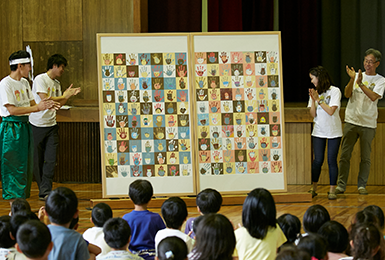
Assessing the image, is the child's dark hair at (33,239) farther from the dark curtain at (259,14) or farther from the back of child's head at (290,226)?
the dark curtain at (259,14)

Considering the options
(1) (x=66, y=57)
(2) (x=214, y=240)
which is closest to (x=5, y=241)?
(2) (x=214, y=240)

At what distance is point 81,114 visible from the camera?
201 inches

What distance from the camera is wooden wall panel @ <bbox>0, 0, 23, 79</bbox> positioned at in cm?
542

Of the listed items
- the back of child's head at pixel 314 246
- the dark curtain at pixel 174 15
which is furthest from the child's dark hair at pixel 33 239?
the dark curtain at pixel 174 15

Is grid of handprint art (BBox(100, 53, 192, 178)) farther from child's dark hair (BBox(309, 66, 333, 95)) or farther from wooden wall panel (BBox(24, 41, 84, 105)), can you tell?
wooden wall panel (BBox(24, 41, 84, 105))

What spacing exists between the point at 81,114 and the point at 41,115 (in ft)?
2.36

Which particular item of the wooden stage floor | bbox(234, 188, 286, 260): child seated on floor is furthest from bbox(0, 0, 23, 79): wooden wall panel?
bbox(234, 188, 286, 260): child seated on floor

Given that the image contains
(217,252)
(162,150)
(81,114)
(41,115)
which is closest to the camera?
(217,252)

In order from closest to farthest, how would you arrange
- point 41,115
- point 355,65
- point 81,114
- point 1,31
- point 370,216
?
1. point 370,216
2. point 41,115
3. point 81,114
4. point 1,31
5. point 355,65

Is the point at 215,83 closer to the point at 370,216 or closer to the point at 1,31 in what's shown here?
the point at 370,216

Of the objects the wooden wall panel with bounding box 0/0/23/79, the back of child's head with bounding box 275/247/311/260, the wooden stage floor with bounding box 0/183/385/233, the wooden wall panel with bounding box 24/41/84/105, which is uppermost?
the wooden wall panel with bounding box 0/0/23/79

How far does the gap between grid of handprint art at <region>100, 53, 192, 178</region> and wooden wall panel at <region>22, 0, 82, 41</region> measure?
1.63 metres

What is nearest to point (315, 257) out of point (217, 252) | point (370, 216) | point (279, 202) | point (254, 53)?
point (217, 252)

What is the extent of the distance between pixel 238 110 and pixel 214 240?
8.70 ft
